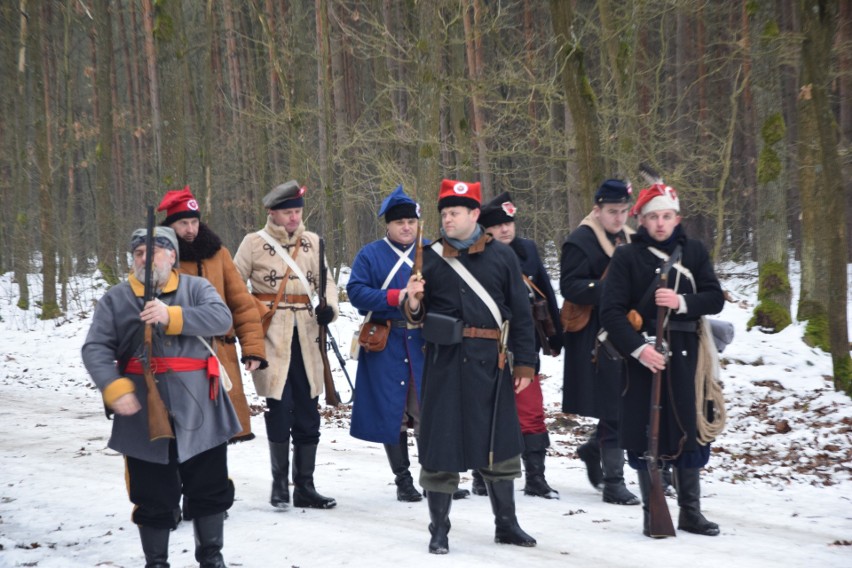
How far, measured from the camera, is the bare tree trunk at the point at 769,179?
12375 millimetres

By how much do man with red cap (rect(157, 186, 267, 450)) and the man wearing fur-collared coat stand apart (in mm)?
618

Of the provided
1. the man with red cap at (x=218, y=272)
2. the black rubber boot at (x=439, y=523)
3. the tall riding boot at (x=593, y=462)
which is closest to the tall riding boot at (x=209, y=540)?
the man with red cap at (x=218, y=272)

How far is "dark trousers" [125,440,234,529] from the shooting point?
464cm

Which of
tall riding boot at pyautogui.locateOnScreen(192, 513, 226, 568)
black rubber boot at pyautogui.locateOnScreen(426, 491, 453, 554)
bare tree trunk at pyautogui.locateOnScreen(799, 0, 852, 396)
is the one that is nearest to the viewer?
tall riding boot at pyautogui.locateOnScreen(192, 513, 226, 568)

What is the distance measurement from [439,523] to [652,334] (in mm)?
1752

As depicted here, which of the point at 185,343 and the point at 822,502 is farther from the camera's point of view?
the point at 822,502

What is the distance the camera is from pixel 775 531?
18.5 feet

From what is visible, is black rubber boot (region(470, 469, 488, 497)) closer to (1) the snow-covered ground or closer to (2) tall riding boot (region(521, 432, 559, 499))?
(1) the snow-covered ground

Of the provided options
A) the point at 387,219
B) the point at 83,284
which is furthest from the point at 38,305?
the point at 387,219

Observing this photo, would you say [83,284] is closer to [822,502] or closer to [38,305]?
[38,305]

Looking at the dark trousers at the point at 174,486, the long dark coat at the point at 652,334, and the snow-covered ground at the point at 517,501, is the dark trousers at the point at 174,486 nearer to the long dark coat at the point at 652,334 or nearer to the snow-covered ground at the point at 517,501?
the snow-covered ground at the point at 517,501

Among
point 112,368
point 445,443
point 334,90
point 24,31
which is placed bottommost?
point 445,443

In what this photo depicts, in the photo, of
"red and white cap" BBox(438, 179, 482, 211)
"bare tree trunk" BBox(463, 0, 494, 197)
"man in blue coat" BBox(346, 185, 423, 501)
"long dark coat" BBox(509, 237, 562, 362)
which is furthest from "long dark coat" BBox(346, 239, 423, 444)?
"bare tree trunk" BBox(463, 0, 494, 197)

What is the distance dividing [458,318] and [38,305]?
21248 millimetres
